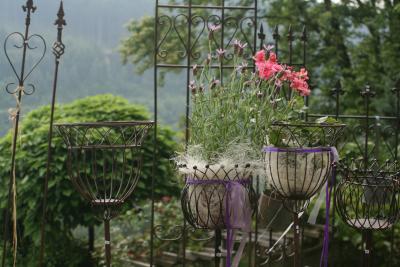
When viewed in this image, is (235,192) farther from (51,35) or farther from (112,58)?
(112,58)

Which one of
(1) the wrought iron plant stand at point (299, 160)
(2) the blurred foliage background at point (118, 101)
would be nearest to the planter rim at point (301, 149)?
(1) the wrought iron plant stand at point (299, 160)

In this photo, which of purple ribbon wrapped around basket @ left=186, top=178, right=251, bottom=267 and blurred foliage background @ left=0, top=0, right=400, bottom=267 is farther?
blurred foliage background @ left=0, top=0, right=400, bottom=267

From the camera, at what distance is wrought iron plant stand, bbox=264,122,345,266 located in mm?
2180

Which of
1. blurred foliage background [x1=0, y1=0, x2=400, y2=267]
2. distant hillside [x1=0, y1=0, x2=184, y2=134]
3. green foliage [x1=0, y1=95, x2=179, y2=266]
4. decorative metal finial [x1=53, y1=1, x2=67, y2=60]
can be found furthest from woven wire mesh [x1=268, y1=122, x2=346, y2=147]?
green foliage [x1=0, y1=95, x2=179, y2=266]

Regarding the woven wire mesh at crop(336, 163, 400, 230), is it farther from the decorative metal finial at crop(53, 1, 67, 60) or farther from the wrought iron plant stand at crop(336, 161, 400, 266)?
the decorative metal finial at crop(53, 1, 67, 60)

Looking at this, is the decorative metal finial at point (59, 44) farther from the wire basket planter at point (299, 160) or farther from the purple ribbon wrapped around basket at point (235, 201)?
the wire basket planter at point (299, 160)

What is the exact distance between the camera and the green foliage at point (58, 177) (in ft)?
14.6

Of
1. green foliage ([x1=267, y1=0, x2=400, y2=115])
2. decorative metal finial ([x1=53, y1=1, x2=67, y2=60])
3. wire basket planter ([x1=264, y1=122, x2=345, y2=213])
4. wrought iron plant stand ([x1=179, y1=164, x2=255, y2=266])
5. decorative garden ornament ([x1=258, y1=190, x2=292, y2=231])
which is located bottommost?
decorative garden ornament ([x1=258, y1=190, x2=292, y2=231])

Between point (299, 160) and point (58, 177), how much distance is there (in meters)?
2.62

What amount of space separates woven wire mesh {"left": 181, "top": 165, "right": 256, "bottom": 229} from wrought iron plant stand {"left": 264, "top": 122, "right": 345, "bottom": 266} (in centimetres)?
11

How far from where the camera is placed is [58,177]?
437 cm

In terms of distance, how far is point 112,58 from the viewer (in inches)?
238

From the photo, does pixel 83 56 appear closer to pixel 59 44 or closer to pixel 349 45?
pixel 59 44

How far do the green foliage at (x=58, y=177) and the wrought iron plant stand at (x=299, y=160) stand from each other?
2510 mm
